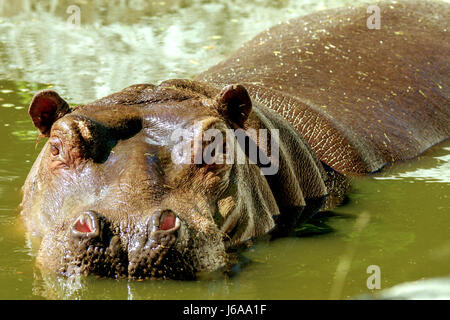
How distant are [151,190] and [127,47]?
911cm

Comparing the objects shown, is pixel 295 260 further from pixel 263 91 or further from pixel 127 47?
pixel 127 47

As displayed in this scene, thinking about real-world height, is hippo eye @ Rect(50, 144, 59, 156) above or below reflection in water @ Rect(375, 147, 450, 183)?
above

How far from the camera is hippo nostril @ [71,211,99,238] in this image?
4941 millimetres

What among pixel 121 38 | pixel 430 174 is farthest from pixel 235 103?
pixel 121 38

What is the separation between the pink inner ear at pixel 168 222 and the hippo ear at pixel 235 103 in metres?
1.43

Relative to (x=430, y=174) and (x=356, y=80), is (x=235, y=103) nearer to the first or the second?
(x=430, y=174)

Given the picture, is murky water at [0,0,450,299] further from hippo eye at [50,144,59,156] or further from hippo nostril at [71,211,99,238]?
hippo eye at [50,144,59,156]

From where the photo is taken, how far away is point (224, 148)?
588 centimetres

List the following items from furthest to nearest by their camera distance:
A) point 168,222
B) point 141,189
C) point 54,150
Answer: point 54,150 → point 141,189 → point 168,222

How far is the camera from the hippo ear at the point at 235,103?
6.20 metres

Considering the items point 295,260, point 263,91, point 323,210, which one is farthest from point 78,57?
point 295,260

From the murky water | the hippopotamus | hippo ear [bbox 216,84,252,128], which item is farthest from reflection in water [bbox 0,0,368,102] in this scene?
hippo ear [bbox 216,84,252,128]

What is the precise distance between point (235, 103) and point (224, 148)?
0.54 metres
